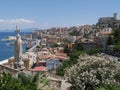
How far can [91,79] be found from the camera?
11586 mm

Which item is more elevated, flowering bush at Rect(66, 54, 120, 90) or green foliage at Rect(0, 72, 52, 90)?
green foliage at Rect(0, 72, 52, 90)

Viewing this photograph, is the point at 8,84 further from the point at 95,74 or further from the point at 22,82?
the point at 95,74

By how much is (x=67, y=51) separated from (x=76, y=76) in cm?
5366

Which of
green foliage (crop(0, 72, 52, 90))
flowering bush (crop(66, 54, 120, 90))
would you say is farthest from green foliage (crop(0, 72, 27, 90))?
flowering bush (crop(66, 54, 120, 90))

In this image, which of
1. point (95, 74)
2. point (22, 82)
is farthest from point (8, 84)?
point (95, 74)

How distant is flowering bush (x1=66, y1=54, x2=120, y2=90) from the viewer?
1157 centimetres

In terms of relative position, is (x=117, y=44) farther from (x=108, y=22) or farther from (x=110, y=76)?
(x=108, y=22)

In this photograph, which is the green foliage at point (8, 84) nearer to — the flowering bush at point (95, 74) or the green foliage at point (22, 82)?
the green foliage at point (22, 82)

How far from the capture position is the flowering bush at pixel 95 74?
1157cm

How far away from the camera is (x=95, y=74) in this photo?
11797mm

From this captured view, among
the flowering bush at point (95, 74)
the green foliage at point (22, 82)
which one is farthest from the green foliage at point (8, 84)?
the flowering bush at point (95, 74)

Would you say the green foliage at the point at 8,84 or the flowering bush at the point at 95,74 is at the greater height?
the green foliage at the point at 8,84

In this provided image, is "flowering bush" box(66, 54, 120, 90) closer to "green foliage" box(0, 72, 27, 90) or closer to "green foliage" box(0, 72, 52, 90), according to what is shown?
"green foliage" box(0, 72, 52, 90)

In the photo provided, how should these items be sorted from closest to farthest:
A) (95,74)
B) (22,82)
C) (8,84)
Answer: (8,84) → (22,82) → (95,74)
